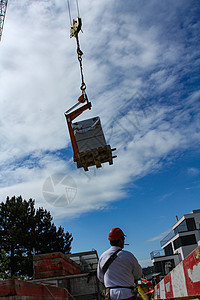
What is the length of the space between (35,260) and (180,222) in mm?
44181

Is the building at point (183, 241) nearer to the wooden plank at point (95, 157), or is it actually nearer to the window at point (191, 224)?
the window at point (191, 224)

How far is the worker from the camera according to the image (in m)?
3.30

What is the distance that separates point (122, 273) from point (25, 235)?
1173 inches

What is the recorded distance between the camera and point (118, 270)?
3.38 metres

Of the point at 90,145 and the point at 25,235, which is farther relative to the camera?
the point at 25,235

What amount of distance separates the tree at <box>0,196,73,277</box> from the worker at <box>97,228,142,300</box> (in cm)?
2837

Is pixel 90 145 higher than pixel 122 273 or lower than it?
higher

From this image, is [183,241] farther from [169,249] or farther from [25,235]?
[25,235]

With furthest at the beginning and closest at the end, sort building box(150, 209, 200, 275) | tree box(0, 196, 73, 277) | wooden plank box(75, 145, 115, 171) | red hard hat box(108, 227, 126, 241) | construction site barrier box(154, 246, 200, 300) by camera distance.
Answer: building box(150, 209, 200, 275) → tree box(0, 196, 73, 277) → wooden plank box(75, 145, 115, 171) → red hard hat box(108, 227, 126, 241) → construction site barrier box(154, 246, 200, 300)

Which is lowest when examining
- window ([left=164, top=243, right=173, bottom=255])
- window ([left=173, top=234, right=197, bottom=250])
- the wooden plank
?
window ([left=164, top=243, right=173, bottom=255])

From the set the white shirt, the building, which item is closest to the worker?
the white shirt

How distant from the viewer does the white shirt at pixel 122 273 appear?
3.28 meters

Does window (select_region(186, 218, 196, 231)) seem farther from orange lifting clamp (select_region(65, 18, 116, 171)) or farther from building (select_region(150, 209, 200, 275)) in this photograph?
orange lifting clamp (select_region(65, 18, 116, 171))

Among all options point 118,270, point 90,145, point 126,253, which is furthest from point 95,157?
point 118,270
